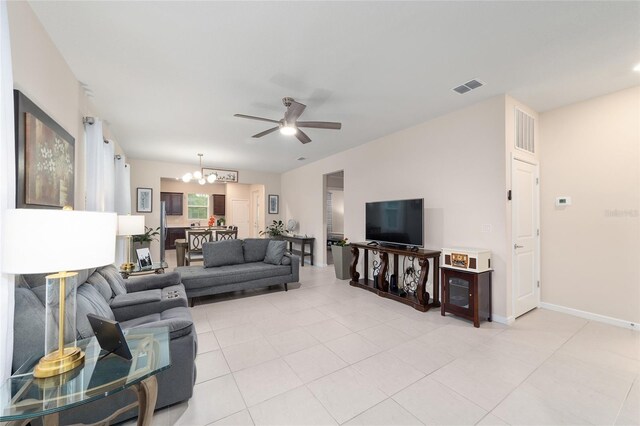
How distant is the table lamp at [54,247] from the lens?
1.09 meters

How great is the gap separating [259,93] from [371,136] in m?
2.38

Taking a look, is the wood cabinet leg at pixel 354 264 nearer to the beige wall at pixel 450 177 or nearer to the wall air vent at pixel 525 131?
the beige wall at pixel 450 177

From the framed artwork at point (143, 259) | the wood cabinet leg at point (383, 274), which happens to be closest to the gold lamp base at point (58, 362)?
the framed artwork at point (143, 259)

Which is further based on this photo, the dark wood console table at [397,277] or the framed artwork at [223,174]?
the framed artwork at [223,174]

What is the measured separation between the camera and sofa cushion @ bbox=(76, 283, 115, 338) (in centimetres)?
167

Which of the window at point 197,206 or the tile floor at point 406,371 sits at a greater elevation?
the window at point 197,206

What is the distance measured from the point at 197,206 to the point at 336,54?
901 centimetres

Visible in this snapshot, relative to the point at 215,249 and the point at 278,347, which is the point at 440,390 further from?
the point at 215,249

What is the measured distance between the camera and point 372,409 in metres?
1.79

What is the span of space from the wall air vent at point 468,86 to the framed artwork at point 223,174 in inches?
246

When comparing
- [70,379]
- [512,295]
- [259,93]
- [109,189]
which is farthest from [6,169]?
[512,295]

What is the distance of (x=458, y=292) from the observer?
3.33 m

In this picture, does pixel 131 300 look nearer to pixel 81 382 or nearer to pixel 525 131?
pixel 81 382

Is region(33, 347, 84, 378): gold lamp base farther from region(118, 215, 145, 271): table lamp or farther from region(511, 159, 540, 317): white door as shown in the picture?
region(511, 159, 540, 317): white door
